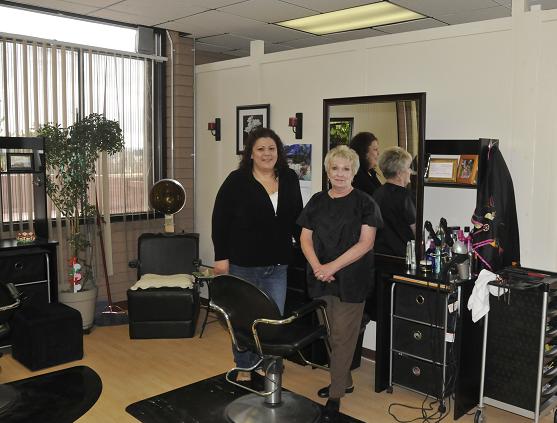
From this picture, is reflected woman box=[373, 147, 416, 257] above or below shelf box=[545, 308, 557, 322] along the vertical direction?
above

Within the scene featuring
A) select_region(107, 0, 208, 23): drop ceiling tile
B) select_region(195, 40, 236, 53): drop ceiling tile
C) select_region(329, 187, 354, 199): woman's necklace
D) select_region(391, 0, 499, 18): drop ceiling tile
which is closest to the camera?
select_region(329, 187, 354, 199): woman's necklace

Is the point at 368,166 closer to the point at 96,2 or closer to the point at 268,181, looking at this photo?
the point at 268,181

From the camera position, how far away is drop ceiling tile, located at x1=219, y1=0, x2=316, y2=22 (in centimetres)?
429

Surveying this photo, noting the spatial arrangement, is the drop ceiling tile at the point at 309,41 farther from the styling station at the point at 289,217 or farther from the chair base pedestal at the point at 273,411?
the chair base pedestal at the point at 273,411

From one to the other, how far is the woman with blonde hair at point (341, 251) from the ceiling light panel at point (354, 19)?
74.5 inches

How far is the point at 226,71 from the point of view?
5.33 m

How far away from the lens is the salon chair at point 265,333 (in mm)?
2615

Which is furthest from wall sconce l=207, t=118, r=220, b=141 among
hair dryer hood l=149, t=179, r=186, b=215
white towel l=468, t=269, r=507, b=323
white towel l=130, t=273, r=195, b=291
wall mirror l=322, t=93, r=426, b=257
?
white towel l=468, t=269, r=507, b=323

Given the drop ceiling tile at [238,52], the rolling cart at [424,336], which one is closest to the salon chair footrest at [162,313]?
the rolling cart at [424,336]

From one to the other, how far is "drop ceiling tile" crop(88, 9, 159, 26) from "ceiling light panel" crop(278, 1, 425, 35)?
1.17m

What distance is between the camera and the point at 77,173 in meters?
4.53

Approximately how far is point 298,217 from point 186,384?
134 centimetres

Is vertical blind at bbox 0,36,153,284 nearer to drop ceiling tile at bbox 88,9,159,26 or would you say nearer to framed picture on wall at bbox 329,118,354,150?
drop ceiling tile at bbox 88,9,159,26

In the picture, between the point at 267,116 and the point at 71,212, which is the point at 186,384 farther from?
the point at 267,116
